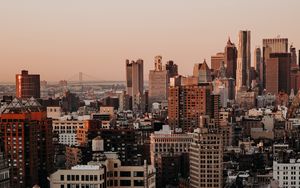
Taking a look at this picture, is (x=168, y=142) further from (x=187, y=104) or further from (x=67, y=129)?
(x=187, y=104)

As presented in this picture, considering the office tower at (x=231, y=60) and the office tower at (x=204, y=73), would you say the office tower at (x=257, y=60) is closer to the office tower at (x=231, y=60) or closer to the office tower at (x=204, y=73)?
the office tower at (x=231, y=60)

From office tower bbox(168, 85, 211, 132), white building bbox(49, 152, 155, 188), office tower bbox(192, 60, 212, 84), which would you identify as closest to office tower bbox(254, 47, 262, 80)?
office tower bbox(192, 60, 212, 84)

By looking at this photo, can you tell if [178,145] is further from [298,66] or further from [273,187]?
[298,66]

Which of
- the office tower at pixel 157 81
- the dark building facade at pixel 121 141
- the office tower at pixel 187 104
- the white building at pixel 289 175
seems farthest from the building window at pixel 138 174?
the office tower at pixel 157 81

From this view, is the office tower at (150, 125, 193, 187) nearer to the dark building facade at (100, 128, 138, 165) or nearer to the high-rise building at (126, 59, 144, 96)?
the dark building facade at (100, 128, 138, 165)

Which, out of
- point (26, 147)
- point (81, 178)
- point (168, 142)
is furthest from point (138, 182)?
point (168, 142)

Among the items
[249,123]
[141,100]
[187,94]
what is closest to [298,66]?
[141,100]
